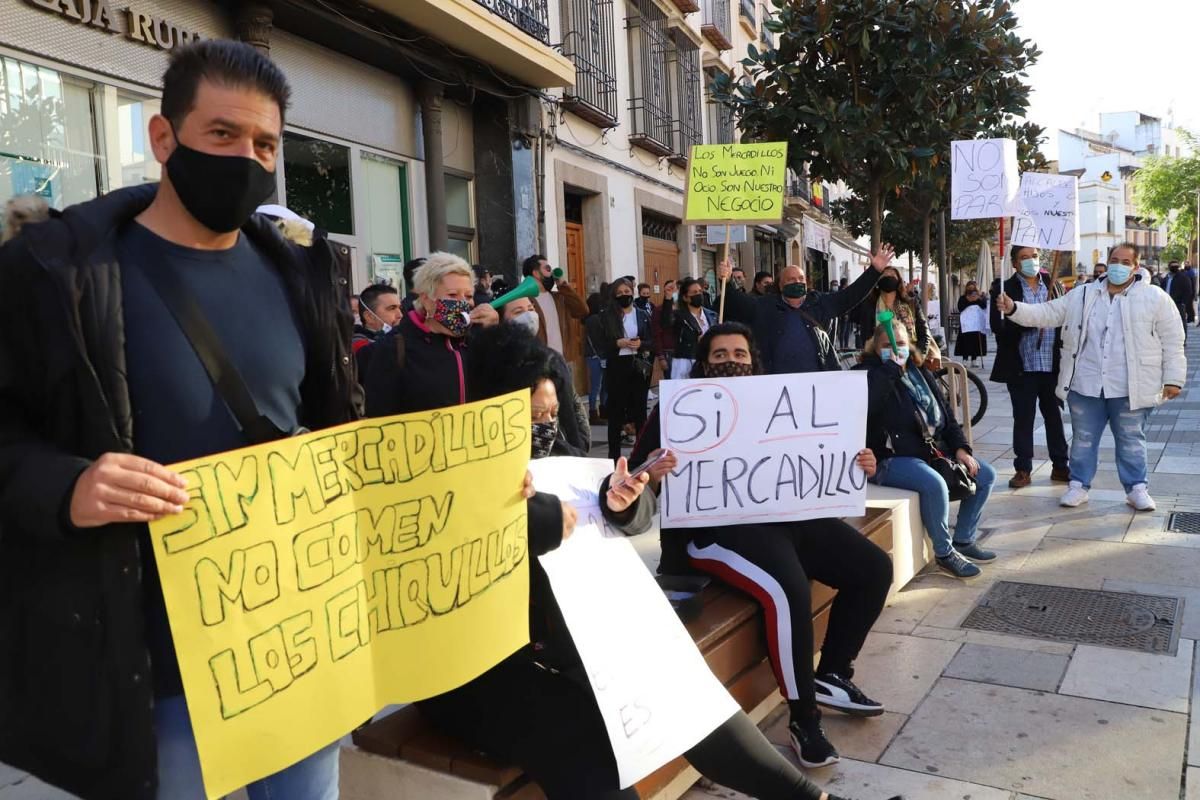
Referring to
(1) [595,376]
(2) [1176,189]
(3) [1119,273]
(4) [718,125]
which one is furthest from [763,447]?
(2) [1176,189]

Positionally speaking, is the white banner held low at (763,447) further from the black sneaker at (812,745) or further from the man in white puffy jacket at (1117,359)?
the man in white puffy jacket at (1117,359)

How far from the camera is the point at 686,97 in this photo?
18.1m

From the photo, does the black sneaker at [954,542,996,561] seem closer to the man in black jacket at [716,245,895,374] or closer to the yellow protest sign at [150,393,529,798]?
the man in black jacket at [716,245,895,374]

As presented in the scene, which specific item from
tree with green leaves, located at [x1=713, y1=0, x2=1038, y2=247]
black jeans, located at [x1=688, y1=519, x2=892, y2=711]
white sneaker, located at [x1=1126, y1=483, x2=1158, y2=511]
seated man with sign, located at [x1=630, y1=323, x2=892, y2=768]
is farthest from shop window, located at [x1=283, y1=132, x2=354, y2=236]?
white sneaker, located at [x1=1126, y1=483, x2=1158, y2=511]

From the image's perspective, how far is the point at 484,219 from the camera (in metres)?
11.7

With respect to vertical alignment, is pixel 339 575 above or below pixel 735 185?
below

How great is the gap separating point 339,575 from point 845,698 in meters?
2.17

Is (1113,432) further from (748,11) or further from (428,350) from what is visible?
(748,11)

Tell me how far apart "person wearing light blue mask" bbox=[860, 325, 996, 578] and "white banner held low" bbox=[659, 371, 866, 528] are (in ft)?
4.38

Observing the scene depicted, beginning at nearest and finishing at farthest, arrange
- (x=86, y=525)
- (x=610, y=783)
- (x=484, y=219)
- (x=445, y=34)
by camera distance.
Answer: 1. (x=86, y=525)
2. (x=610, y=783)
3. (x=445, y=34)
4. (x=484, y=219)

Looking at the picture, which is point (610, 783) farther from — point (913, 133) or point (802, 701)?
point (913, 133)

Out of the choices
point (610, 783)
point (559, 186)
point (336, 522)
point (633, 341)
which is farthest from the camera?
point (559, 186)

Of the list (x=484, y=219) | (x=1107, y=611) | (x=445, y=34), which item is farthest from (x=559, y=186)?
(x=1107, y=611)

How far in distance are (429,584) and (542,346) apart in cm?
104
